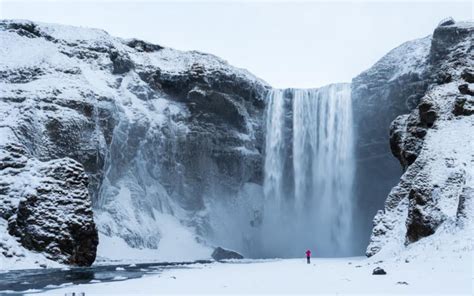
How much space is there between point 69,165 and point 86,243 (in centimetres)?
587

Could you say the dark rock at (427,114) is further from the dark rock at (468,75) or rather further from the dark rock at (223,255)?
the dark rock at (223,255)

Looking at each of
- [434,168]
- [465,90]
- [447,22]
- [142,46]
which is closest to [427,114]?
[465,90]

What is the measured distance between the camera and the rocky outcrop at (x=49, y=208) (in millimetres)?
29000

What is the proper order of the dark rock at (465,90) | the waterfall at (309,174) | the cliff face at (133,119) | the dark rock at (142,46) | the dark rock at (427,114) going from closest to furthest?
the dark rock at (465,90) → the dark rock at (427,114) → the cliff face at (133,119) → the waterfall at (309,174) → the dark rock at (142,46)

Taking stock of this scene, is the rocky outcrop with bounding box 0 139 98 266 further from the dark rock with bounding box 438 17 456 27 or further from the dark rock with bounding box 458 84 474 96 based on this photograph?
the dark rock with bounding box 438 17 456 27

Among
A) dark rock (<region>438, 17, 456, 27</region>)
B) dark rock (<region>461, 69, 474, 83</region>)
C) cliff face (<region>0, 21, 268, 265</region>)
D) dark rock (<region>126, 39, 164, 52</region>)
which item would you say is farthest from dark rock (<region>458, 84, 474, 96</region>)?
dark rock (<region>126, 39, 164, 52</region>)

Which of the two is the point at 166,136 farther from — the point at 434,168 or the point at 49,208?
the point at 434,168

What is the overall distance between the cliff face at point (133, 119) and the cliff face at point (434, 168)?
2648 cm

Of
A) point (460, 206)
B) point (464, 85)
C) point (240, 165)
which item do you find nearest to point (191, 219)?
point (240, 165)

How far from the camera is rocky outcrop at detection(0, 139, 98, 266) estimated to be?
2900 centimetres

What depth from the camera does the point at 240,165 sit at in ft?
206

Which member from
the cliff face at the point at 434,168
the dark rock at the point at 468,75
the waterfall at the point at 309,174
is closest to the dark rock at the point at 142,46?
the waterfall at the point at 309,174

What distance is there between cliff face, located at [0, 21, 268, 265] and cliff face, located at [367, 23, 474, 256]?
26.5 meters

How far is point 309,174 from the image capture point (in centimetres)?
6347
